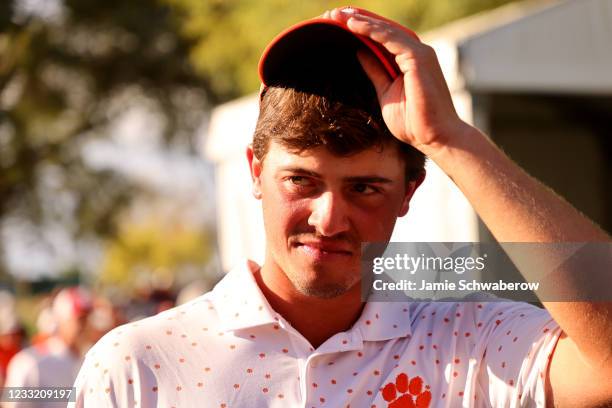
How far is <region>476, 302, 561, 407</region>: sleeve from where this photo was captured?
5.97 feet

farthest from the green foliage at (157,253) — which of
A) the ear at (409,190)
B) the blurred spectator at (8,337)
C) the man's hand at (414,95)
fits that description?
the man's hand at (414,95)

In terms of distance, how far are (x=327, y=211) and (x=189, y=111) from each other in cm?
1947

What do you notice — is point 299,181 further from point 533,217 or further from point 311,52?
point 533,217

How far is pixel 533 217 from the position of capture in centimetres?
166

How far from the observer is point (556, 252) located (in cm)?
166

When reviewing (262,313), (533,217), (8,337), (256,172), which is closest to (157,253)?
(8,337)

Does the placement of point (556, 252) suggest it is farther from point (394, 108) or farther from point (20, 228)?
point (20, 228)

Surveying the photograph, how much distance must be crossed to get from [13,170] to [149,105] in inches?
136

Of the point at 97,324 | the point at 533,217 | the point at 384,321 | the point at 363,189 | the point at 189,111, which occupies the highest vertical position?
the point at 189,111

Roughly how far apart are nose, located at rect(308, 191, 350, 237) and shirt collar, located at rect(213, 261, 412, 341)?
0.77 ft

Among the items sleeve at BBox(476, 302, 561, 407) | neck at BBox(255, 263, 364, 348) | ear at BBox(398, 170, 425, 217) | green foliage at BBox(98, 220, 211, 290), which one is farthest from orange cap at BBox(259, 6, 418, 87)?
green foliage at BBox(98, 220, 211, 290)

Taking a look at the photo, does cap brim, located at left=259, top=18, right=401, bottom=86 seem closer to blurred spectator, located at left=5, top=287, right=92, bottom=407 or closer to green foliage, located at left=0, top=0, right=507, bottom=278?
blurred spectator, located at left=5, top=287, right=92, bottom=407

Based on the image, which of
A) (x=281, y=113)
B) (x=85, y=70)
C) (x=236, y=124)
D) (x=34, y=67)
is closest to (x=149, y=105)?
(x=85, y=70)

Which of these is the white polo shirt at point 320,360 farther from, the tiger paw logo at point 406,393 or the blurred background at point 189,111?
the blurred background at point 189,111
